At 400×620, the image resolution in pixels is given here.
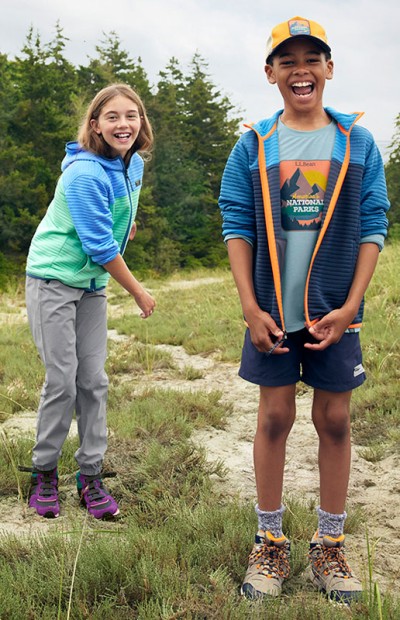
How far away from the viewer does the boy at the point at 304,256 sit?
2.25 metres

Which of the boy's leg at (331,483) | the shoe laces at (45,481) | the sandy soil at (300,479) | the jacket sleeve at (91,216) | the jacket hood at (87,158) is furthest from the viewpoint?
the shoe laces at (45,481)

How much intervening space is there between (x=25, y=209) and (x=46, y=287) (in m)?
21.6

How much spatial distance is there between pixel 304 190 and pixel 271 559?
135 centimetres

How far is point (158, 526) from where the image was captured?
281 cm

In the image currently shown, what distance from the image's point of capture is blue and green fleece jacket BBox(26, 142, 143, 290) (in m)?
2.88

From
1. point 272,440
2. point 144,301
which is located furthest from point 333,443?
point 144,301

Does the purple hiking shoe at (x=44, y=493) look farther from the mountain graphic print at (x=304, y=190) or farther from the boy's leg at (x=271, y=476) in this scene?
the mountain graphic print at (x=304, y=190)

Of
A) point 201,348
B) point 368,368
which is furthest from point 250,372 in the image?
point 201,348

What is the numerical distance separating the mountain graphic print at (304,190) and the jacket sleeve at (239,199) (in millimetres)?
141

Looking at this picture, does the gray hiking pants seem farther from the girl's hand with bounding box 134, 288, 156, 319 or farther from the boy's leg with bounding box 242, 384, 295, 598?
the boy's leg with bounding box 242, 384, 295, 598

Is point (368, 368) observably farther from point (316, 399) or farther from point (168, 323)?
point (168, 323)

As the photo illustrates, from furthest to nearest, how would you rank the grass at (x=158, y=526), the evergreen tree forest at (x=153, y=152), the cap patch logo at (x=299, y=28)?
the evergreen tree forest at (x=153, y=152) < the cap patch logo at (x=299, y=28) < the grass at (x=158, y=526)

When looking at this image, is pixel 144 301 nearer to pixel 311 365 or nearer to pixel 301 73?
pixel 311 365

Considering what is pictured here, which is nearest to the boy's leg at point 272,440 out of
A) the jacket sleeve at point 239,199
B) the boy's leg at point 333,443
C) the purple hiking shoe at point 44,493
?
the boy's leg at point 333,443
